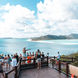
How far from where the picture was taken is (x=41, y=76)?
25.1ft

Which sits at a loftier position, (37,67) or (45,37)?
(45,37)

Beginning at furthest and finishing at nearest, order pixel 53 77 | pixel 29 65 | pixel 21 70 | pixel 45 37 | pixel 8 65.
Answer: pixel 45 37
pixel 8 65
pixel 29 65
pixel 21 70
pixel 53 77

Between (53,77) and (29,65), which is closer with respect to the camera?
(53,77)

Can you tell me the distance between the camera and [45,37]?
200 meters

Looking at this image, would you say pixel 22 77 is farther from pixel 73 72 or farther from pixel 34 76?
pixel 73 72

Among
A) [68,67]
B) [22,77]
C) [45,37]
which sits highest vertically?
[45,37]

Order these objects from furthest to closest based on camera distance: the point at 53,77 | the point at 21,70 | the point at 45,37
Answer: the point at 45,37
the point at 21,70
the point at 53,77

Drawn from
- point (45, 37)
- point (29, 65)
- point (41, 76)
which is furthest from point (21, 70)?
point (45, 37)

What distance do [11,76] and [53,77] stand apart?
3002 millimetres

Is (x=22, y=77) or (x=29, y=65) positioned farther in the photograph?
(x=29, y=65)

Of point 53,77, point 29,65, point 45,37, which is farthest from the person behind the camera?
point 45,37

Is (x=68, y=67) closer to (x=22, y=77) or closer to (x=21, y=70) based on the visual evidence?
(x=22, y=77)

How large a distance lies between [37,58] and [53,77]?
261cm

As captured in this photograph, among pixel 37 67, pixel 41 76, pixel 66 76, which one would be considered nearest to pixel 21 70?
pixel 37 67
